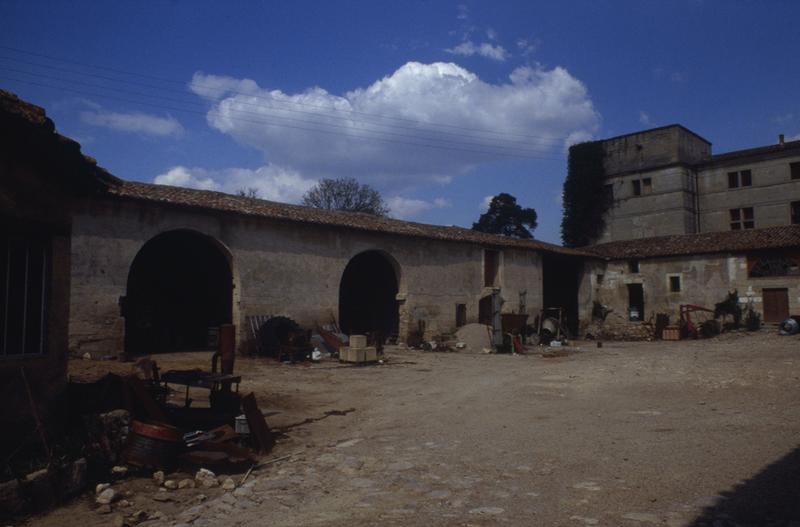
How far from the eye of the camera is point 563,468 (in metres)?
5.99

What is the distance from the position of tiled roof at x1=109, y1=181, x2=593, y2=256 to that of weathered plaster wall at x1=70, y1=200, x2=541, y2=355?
0.35 meters

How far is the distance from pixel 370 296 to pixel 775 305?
1882cm

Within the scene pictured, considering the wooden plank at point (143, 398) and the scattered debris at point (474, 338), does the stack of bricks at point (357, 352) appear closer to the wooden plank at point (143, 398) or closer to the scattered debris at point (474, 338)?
the scattered debris at point (474, 338)

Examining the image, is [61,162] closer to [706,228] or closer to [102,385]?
[102,385]

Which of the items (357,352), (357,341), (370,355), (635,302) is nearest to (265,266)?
(357,341)

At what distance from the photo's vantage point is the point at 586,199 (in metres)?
44.2

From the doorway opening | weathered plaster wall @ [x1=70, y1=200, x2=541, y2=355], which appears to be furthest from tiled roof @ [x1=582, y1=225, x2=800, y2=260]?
weathered plaster wall @ [x1=70, y1=200, x2=541, y2=355]

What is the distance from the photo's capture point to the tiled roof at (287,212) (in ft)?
54.3

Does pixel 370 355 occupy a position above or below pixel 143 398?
below

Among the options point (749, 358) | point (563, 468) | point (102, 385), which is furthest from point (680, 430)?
point (749, 358)

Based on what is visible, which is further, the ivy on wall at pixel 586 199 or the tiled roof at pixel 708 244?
the ivy on wall at pixel 586 199

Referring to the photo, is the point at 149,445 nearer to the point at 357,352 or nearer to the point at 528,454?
the point at 528,454

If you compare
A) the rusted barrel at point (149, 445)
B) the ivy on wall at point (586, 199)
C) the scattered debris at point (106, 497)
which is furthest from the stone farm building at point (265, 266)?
the ivy on wall at point (586, 199)

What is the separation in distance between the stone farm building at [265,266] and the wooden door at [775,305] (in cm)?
6
